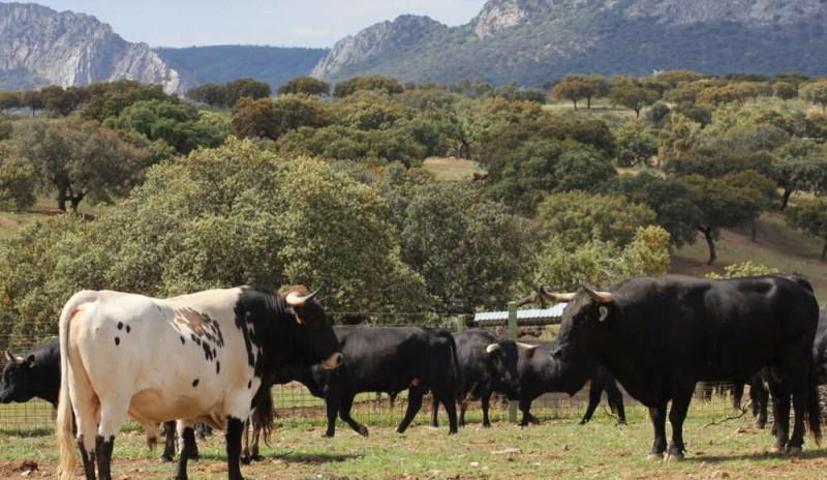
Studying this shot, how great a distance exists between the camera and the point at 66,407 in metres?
12.6

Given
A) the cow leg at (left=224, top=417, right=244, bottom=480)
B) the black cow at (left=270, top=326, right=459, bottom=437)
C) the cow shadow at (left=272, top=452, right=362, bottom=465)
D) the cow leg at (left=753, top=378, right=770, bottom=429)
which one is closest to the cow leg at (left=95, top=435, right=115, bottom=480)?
the cow leg at (left=224, top=417, right=244, bottom=480)

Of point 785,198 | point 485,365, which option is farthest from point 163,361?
point 785,198

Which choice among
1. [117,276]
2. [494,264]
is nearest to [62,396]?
[117,276]

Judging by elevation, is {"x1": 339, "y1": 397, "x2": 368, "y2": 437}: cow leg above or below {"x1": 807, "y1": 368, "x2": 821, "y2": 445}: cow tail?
below

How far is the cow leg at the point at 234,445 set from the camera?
13258mm

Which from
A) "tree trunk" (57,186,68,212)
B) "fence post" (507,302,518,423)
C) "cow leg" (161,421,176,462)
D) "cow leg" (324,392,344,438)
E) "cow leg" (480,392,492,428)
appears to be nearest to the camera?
"cow leg" (161,421,176,462)

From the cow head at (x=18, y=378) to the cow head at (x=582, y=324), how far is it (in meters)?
8.93

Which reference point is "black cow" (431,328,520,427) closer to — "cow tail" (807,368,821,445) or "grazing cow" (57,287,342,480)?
"cow tail" (807,368,821,445)

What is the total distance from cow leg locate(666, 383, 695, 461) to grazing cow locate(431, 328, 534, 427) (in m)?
9.01

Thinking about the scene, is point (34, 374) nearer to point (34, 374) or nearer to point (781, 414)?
point (34, 374)

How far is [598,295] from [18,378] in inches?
376

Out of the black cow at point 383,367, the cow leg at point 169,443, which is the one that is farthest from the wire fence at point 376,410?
the cow leg at point 169,443

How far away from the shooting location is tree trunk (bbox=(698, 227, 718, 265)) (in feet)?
340

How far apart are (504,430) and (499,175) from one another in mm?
90986
